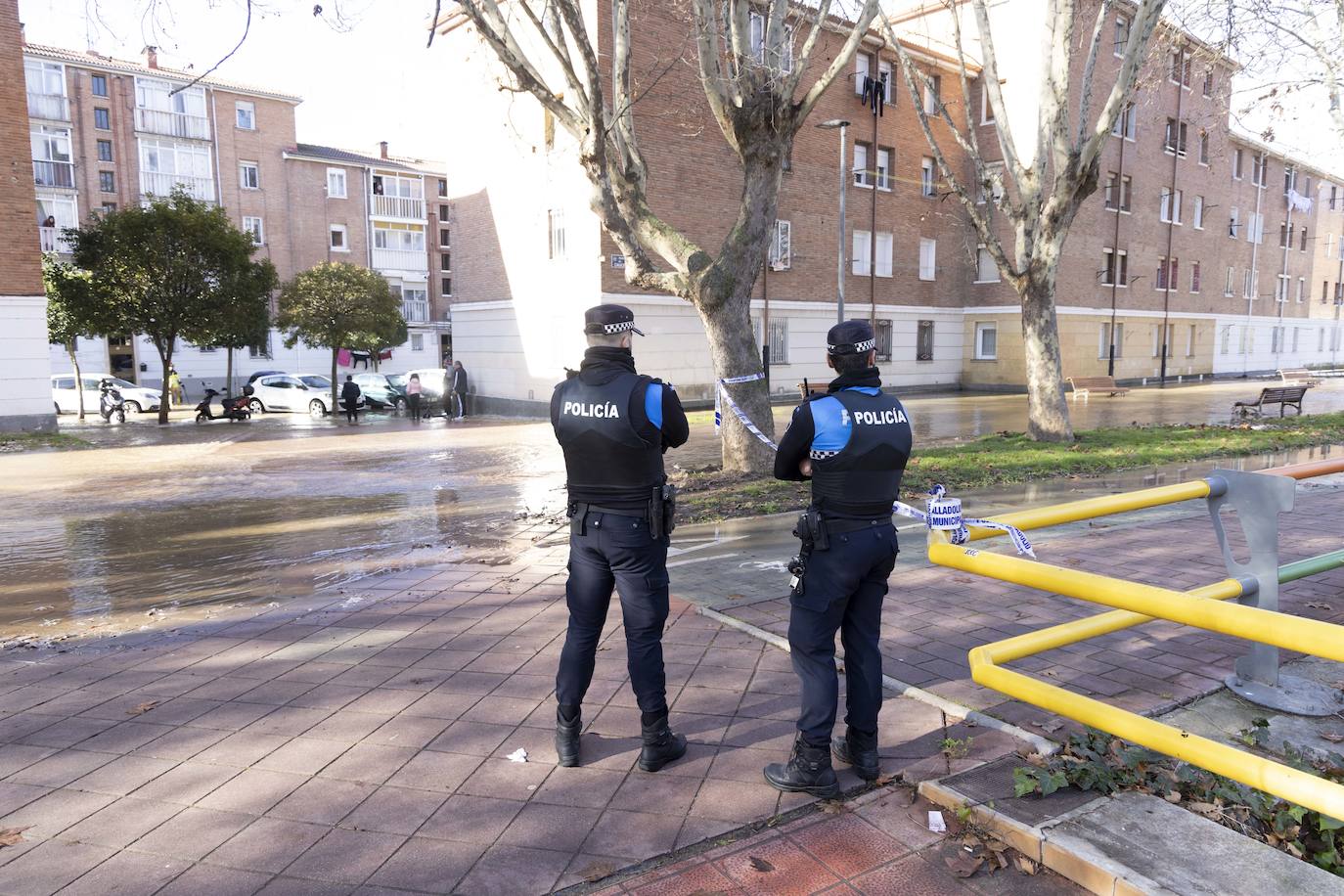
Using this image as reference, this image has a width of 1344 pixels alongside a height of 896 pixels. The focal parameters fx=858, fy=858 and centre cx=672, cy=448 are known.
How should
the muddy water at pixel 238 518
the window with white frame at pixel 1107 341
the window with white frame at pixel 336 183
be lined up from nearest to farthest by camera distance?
the muddy water at pixel 238 518 → the window with white frame at pixel 1107 341 → the window with white frame at pixel 336 183

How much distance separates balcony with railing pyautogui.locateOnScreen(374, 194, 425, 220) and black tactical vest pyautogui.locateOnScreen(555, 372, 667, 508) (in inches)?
1826

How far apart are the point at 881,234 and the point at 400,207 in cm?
2810

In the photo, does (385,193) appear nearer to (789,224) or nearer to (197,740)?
(789,224)

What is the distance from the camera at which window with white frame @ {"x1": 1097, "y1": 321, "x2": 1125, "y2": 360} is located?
3512 cm

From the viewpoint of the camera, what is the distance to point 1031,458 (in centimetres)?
1233

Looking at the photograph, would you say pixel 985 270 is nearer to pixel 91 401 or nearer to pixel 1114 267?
pixel 1114 267

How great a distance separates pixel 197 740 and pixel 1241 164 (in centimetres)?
5112

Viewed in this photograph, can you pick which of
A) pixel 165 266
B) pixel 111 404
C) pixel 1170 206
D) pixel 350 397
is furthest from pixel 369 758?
pixel 1170 206

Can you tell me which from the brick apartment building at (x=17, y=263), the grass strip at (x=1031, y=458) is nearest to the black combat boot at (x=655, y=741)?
the grass strip at (x=1031, y=458)

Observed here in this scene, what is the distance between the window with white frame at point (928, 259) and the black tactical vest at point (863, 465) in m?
30.3

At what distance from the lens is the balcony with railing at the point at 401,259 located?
45656 mm

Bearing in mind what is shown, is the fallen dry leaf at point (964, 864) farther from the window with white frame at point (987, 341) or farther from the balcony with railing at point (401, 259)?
the balcony with railing at point (401, 259)

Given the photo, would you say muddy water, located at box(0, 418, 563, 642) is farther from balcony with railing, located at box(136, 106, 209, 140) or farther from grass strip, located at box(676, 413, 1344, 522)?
balcony with railing, located at box(136, 106, 209, 140)

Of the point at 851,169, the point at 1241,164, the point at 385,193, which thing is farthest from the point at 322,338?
the point at 1241,164
